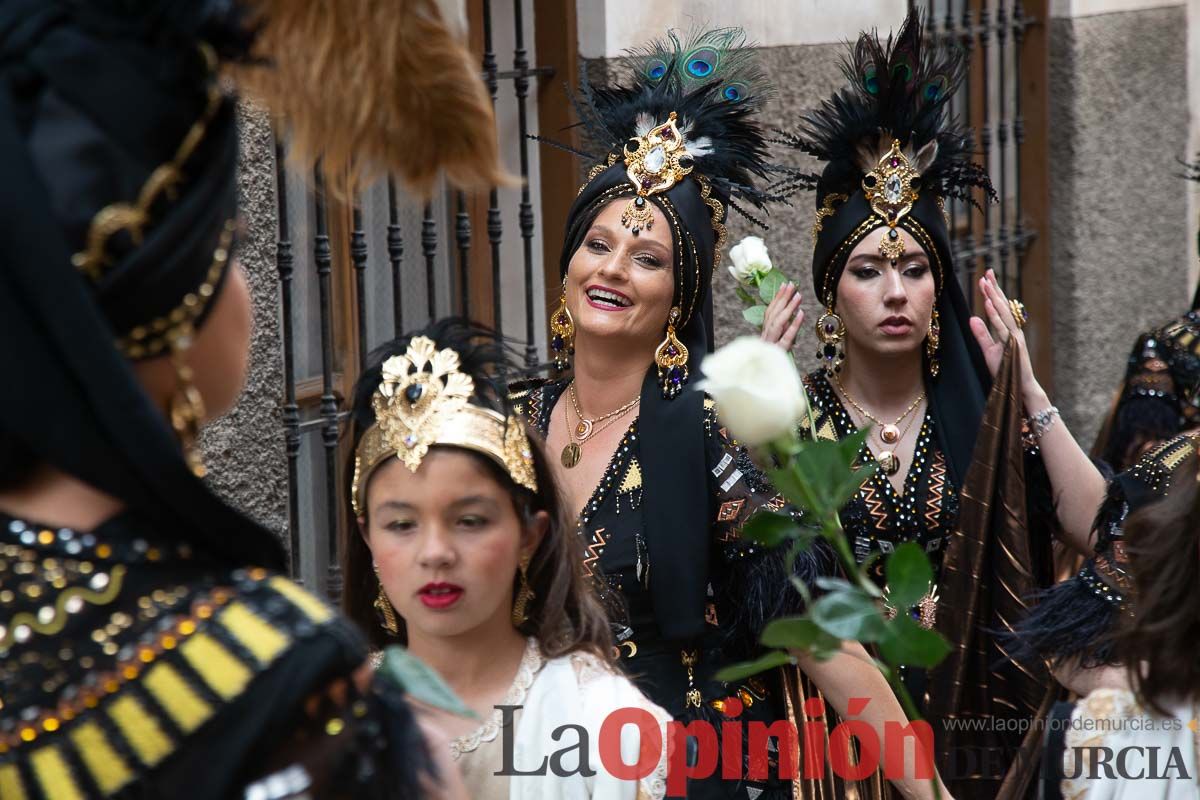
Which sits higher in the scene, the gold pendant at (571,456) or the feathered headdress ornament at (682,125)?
the feathered headdress ornament at (682,125)

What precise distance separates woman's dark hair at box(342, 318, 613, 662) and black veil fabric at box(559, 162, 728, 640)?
1.55 feet

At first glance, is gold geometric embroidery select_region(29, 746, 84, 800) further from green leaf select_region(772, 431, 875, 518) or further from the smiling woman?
the smiling woman

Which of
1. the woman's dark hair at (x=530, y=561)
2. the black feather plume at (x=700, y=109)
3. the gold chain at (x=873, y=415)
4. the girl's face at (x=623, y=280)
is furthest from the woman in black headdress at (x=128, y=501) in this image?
the gold chain at (x=873, y=415)

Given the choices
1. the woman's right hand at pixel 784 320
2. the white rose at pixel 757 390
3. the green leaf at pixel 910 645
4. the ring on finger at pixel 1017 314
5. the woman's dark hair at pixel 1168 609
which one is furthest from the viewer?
the ring on finger at pixel 1017 314

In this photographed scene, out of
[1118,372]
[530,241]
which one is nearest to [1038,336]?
[1118,372]

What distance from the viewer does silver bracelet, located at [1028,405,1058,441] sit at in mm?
4008

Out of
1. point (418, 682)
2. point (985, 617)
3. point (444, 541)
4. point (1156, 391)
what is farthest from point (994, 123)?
point (418, 682)

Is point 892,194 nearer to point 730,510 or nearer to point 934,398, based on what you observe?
point 934,398

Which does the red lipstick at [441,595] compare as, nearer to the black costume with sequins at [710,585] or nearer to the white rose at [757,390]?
the black costume with sequins at [710,585]

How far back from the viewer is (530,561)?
285 cm

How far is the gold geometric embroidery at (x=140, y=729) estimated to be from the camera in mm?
1412

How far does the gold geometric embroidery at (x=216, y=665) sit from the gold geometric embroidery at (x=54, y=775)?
142 mm

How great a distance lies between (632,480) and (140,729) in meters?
2.17

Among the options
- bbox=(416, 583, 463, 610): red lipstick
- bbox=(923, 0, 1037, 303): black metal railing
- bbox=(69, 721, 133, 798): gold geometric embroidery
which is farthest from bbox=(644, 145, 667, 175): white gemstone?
bbox=(923, 0, 1037, 303): black metal railing
